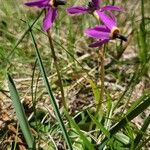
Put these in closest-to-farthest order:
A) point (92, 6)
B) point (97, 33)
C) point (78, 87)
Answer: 1. point (97, 33)
2. point (92, 6)
3. point (78, 87)

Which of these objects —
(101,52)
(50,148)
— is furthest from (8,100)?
(101,52)

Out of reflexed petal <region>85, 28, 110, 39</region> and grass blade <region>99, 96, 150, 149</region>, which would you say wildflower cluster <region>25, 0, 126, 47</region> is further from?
grass blade <region>99, 96, 150, 149</region>

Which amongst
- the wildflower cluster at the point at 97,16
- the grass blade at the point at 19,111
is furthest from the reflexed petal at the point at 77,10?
the grass blade at the point at 19,111

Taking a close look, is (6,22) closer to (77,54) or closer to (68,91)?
(77,54)

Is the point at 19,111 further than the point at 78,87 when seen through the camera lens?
No

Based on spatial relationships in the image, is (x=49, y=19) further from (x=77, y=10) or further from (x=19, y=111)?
(x=19, y=111)

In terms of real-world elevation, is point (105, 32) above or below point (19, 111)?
above

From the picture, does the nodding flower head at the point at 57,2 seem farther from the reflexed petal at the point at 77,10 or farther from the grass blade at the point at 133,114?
the grass blade at the point at 133,114

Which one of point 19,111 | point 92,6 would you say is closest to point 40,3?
point 92,6
